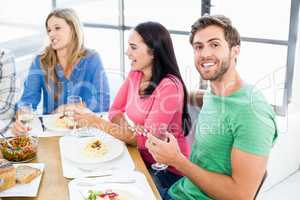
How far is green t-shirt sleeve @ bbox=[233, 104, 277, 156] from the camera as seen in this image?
1390 mm

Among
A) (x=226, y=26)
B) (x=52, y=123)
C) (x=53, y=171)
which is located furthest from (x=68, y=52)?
(x=226, y=26)

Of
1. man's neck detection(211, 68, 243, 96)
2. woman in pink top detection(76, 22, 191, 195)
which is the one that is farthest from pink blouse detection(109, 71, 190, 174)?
man's neck detection(211, 68, 243, 96)

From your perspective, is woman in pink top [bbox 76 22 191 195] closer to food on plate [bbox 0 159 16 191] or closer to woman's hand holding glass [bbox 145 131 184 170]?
woman's hand holding glass [bbox 145 131 184 170]

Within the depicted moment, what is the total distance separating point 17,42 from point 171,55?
4174mm

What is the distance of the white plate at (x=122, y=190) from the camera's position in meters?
1.41

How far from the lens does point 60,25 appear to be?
249cm

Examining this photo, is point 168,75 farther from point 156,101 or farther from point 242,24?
point 242,24

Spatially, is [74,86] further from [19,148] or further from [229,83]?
[229,83]

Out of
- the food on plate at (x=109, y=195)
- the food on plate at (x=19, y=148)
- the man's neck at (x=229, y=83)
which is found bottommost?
→ the food on plate at (x=109, y=195)

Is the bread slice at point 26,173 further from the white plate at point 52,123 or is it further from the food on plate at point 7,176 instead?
the white plate at point 52,123

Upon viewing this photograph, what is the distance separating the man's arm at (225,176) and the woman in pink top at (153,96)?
0.33 meters

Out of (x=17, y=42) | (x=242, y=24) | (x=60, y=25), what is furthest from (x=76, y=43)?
(x=17, y=42)

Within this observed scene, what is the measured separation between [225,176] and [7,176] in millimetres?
744

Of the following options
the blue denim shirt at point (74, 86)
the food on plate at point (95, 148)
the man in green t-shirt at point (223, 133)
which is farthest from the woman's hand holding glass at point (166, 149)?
the blue denim shirt at point (74, 86)
